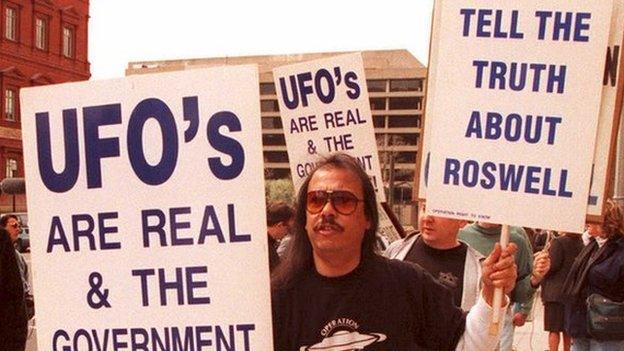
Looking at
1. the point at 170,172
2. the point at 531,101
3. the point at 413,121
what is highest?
the point at 531,101

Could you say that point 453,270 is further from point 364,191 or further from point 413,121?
point 413,121

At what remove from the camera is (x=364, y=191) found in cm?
325

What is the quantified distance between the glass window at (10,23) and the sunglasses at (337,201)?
48558 mm

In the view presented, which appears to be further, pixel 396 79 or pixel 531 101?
pixel 396 79

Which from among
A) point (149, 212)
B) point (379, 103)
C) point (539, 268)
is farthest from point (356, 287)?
point (379, 103)

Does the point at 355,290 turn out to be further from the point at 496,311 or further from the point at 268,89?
the point at 268,89

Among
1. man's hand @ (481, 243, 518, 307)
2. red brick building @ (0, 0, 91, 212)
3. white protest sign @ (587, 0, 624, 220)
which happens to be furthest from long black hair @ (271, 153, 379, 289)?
red brick building @ (0, 0, 91, 212)

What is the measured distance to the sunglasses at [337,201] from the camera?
10.4ft

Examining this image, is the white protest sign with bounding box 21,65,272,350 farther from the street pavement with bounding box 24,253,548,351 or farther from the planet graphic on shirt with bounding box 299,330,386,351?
the street pavement with bounding box 24,253,548,351

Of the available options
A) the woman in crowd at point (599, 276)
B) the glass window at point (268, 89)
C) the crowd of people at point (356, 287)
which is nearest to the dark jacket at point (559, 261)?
the woman in crowd at point (599, 276)

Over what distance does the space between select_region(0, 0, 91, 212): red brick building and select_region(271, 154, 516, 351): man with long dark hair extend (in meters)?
43.9

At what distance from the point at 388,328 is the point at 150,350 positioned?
0.71 meters

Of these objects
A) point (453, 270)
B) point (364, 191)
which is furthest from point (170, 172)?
point (453, 270)

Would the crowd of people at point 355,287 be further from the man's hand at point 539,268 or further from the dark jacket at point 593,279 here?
the man's hand at point 539,268
